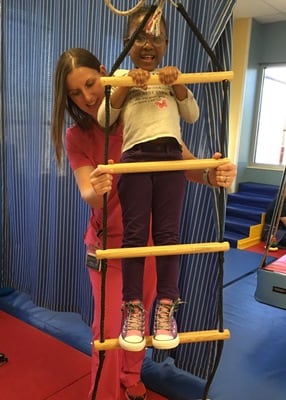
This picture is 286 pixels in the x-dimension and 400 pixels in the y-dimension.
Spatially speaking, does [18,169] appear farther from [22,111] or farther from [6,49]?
[6,49]

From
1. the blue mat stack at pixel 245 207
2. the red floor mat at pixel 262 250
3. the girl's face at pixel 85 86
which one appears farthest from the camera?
the blue mat stack at pixel 245 207

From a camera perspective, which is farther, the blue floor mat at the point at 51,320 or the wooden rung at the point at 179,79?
the blue floor mat at the point at 51,320

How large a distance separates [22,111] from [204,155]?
1661 millimetres

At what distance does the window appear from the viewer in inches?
286

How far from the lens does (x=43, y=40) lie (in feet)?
9.53

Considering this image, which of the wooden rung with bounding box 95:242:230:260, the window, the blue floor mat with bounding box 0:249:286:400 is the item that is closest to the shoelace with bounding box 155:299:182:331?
the wooden rung with bounding box 95:242:230:260

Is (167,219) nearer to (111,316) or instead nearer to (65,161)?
(111,316)

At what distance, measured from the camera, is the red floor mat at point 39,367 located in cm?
229

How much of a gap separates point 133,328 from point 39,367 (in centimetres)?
138

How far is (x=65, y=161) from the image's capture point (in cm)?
285

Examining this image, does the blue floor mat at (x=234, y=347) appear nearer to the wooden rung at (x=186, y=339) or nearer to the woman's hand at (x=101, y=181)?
the wooden rung at (x=186, y=339)

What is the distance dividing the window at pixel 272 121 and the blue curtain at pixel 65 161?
16.3ft

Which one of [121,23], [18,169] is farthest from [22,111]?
[121,23]

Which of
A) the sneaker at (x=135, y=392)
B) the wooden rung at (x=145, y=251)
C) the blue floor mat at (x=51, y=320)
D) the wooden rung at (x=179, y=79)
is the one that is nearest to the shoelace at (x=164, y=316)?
the wooden rung at (x=145, y=251)
